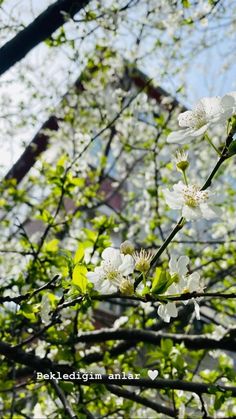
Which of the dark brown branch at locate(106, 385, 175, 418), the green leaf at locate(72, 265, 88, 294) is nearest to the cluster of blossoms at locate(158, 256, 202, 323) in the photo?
the green leaf at locate(72, 265, 88, 294)

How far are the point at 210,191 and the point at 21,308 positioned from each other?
0.82 metres

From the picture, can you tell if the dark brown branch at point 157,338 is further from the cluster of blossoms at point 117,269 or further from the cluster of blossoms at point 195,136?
the cluster of blossoms at point 195,136

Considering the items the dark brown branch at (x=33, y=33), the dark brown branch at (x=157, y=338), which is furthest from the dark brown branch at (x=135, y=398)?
the dark brown branch at (x=33, y=33)

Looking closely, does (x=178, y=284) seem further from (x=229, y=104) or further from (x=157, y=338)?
(x=157, y=338)

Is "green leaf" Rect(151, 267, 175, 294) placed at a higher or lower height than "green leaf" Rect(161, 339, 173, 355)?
lower

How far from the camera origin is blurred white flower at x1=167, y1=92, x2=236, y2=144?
3.48 feet

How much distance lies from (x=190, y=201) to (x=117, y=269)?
0.27 meters

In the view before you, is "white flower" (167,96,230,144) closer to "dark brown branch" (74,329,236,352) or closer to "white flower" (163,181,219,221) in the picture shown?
"white flower" (163,181,219,221)

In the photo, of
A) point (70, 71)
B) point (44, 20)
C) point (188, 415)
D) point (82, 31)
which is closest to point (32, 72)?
point (70, 71)

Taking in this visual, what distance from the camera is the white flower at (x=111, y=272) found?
3.76ft

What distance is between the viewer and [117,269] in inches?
46.1

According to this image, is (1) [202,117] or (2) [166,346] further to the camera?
(2) [166,346]

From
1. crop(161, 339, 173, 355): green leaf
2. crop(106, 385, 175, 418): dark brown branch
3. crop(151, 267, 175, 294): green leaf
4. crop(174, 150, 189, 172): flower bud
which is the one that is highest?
crop(174, 150, 189, 172): flower bud

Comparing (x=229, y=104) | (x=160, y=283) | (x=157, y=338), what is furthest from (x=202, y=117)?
(x=157, y=338)
